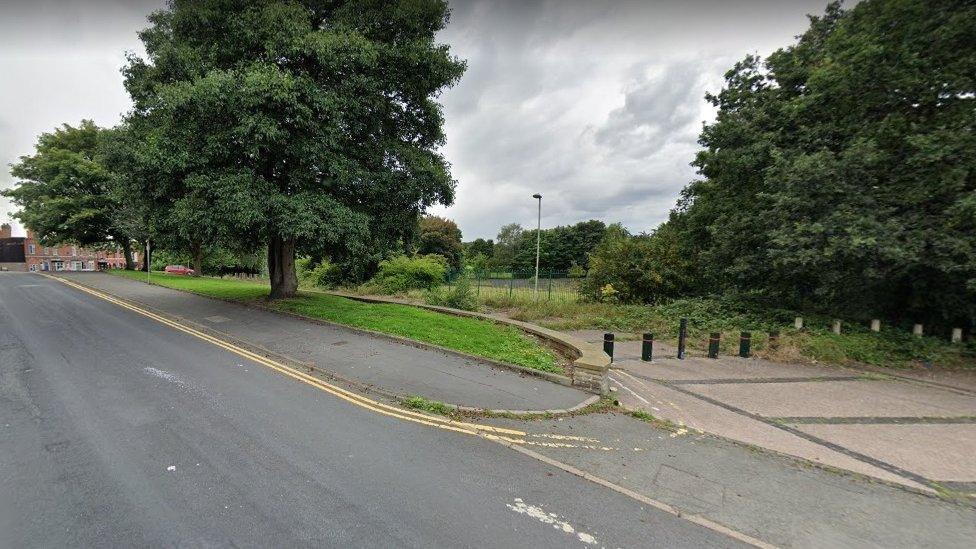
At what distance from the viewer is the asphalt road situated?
3.22m

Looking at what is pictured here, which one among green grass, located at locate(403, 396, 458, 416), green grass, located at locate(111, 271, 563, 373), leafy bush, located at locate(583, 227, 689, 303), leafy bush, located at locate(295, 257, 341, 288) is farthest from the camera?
leafy bush, located at locate(295, 257, 341, 288)

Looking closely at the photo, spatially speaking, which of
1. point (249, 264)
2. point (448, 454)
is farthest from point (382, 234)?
point (249, 264)

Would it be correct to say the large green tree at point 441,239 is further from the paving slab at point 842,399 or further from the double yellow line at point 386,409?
the paving slab at point 842,399

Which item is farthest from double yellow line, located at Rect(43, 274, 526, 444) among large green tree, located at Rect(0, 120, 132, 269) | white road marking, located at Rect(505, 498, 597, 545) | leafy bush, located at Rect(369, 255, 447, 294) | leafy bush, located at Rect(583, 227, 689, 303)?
large green tree, located at Rect(0, 120, 132, 269)

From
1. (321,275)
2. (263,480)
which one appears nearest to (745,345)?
(263,480)

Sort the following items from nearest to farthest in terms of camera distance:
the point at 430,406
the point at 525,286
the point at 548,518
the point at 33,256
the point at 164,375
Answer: the point at 548,518, the point at 430,406, the point at 164,375, the point at 525,286, the point at 33,256

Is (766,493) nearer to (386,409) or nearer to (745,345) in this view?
(386,409)

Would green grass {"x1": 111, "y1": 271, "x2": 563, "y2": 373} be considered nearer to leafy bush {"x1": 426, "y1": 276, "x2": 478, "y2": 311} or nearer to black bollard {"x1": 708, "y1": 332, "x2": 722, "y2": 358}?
leafy bush {"x1": 426, "y1": 276, "x2": 478, "y2": 311}

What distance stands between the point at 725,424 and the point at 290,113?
41.0 ft

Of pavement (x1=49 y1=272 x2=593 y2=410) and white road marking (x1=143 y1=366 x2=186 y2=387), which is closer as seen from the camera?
pavement (x1=49 y1=272 x2=593 y2=410)

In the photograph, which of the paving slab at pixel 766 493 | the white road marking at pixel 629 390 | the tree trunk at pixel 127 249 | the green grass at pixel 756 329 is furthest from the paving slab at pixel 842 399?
the tree trunk at pixel 127 249

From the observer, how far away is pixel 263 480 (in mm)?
3889

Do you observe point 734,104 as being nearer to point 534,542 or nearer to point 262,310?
point 534,542

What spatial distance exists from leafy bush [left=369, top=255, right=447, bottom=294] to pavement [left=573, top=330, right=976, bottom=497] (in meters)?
13.6
